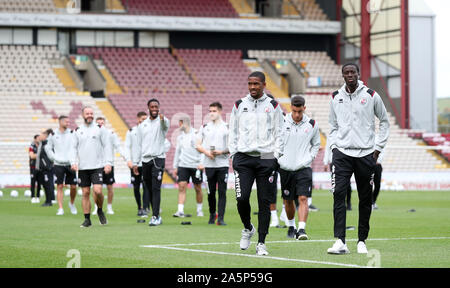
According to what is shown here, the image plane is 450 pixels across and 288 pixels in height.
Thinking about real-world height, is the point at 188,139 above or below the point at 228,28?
below

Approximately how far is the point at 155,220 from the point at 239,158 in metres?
6.06

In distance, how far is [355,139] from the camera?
11680 mm

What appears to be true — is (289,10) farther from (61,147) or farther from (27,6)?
(61,147)

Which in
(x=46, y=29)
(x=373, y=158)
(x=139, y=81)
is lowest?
(x=373, y=158)

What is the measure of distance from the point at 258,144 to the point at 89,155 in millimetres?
6090

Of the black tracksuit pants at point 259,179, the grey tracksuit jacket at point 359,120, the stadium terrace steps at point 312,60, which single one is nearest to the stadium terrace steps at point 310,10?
the stadium terrace steps at point 312,60

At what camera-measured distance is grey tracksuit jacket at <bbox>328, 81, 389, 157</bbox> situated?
11.7m

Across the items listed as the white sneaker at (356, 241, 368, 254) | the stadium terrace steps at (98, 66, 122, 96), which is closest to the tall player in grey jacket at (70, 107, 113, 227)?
the white sneaker at (356, 241, 368, 254)

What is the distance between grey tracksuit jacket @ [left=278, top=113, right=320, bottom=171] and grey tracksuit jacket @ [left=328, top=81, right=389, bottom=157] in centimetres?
300

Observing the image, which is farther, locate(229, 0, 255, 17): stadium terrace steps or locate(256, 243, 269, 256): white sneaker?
locate(229, 0, 255, 17): stadium terrace steps

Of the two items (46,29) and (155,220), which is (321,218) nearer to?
(155,220)

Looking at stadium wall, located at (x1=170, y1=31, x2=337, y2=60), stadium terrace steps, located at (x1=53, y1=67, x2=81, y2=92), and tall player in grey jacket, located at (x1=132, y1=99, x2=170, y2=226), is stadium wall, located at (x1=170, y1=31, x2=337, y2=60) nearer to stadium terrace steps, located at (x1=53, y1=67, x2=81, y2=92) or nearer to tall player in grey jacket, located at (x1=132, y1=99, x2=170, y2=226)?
stadium terrace steps, located at (x1=53, y1=67, x2=81, y2=92)

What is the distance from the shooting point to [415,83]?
5206cm

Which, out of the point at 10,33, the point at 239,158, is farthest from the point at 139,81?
the point at 239,158
